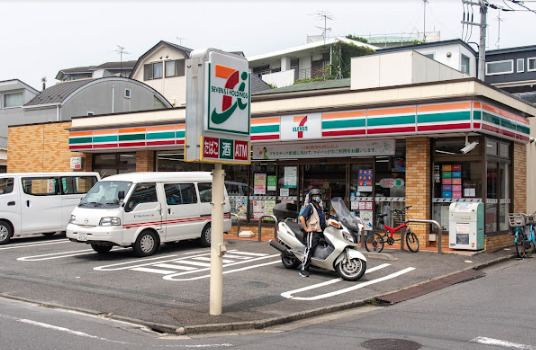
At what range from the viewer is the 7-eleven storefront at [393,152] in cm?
1414

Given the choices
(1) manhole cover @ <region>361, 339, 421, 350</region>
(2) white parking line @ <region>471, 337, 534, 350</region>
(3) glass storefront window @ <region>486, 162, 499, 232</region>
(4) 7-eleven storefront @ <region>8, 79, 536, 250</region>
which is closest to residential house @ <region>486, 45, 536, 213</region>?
(4) 7-eleven storefront @ <region>8, 79, 536, 250</region>

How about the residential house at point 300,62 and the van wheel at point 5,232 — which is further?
the residential house at point 300,62

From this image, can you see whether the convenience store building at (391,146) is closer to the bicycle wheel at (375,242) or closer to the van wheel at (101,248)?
the bicycle wheel at (375,242)

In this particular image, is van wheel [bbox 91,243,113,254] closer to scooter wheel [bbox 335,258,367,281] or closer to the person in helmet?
the person in helmet

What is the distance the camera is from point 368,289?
33.0 feet

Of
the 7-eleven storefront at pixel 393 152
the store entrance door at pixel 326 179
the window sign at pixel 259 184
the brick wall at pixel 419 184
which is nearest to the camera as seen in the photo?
the 7-eleven storefront at pixel 393 152

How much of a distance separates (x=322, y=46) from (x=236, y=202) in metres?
32.3

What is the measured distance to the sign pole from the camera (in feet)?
25.8

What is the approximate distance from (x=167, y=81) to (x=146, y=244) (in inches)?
1274

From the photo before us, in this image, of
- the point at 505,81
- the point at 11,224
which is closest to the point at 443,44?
the point at 505,81

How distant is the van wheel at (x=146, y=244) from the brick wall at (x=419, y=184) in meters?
6.92

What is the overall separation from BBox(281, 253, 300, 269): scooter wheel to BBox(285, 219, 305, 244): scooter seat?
0.65 meters

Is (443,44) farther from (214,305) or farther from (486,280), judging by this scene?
(214,305)

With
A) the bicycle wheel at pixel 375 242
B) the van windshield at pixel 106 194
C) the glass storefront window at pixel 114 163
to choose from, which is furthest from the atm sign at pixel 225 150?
the glass storefront window at pixel 114 163
